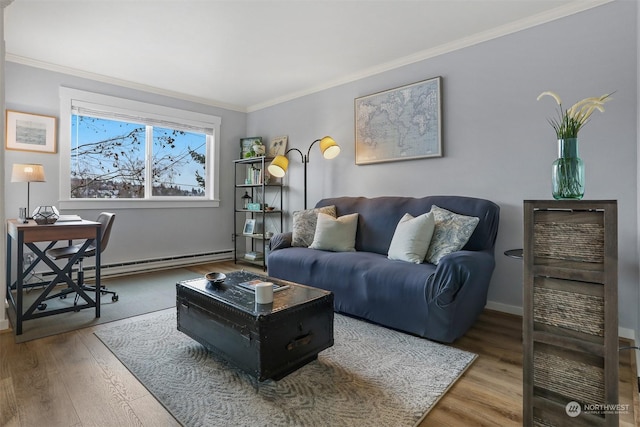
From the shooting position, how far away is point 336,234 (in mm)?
3178

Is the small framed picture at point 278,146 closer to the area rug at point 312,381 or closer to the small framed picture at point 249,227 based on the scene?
the small framed picture at point 249,227

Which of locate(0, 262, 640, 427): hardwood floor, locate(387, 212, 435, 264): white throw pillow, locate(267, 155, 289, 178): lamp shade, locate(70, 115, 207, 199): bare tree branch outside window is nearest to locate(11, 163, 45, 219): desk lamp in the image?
locate(70, 115, 207, 199): bare tree branch outside window

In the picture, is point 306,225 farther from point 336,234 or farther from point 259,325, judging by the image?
point 259,325

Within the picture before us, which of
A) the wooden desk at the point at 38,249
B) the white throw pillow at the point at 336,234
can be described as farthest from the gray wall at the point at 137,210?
the white throw pillow at the point at 336,234

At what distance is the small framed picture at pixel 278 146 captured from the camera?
462 centimetres

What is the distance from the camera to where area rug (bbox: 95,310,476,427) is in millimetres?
1455

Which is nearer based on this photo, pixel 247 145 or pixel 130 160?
pixel 130 160

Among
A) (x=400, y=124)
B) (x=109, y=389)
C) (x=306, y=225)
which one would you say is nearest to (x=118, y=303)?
(x=109, y=389)

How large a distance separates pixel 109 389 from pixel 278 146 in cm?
361

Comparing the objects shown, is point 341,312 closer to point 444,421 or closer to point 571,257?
point 444,421

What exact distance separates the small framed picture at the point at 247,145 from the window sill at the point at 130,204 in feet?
2.73

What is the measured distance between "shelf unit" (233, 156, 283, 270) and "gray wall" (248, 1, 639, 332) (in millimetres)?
1444

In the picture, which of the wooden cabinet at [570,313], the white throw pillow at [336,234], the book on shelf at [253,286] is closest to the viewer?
the wooden cabinet at [570,313]

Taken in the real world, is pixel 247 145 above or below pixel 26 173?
above
